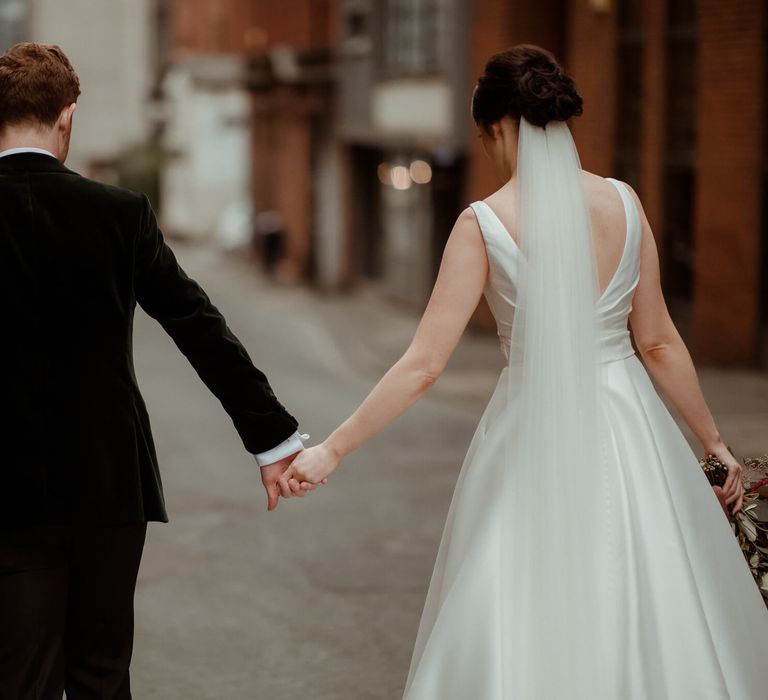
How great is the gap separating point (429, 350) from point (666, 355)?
2.41 feet

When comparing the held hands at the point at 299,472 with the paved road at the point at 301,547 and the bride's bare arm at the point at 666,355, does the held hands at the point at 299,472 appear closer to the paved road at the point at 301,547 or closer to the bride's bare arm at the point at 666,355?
the bride's bare arm at the point at 666,355

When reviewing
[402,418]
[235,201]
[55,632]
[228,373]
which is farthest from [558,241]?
[235,201]

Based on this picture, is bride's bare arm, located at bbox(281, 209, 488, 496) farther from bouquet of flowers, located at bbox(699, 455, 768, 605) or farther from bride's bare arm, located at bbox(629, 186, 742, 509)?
bouquet of flowers, located at bbox(699, 455, 768, 605)

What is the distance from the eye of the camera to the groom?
354 cm

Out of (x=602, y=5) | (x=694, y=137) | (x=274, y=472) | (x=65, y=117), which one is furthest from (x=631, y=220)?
(x=602, y=5)

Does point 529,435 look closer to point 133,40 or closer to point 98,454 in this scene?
point 98,454

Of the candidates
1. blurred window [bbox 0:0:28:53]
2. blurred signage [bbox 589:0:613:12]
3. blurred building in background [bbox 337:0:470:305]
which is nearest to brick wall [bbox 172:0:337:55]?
blurred building in background [bbox 337:0:470:305]

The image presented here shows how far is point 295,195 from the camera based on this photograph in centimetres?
3497

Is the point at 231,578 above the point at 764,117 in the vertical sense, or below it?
below

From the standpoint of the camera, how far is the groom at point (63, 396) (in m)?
3.54

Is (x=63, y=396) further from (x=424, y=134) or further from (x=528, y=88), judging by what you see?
(x=424, y=134)

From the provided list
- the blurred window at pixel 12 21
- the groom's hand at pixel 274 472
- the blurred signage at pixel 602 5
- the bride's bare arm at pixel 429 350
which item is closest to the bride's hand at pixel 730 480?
the bride's bare arm at pixel 429 350

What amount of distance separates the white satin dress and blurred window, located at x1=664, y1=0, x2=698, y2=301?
1301 centimetres

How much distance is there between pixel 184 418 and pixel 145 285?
32.0ft
